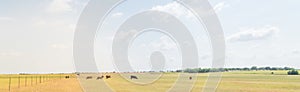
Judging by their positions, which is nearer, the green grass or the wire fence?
the green grass

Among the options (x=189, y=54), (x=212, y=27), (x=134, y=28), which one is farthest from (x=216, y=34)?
(x=134, y=28)

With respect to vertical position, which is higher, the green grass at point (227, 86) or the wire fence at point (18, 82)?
the wire fence at point (18, 82)

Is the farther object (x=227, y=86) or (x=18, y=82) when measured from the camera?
(x=18, y=82)

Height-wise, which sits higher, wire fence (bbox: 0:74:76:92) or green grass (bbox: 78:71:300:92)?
wire fence (bbox: 0:74:76:92)

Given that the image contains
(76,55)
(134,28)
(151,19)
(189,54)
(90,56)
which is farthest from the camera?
(151,19)

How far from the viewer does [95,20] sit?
2998 centimetres

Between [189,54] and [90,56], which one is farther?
[189,54]

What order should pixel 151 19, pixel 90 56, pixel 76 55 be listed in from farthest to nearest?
pixel 151 19, pixel 90 56, pixel 76 55

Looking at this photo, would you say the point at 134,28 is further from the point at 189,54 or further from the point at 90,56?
the point at 90,56

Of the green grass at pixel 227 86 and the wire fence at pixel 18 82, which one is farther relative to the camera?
the wire fence at pixel 18 82

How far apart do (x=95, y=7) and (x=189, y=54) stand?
1747 cm

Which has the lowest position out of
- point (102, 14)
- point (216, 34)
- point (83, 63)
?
point (83, 63)

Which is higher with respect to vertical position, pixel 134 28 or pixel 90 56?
pixel 134 28

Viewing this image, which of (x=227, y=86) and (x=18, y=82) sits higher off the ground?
(x=18, y=82)
